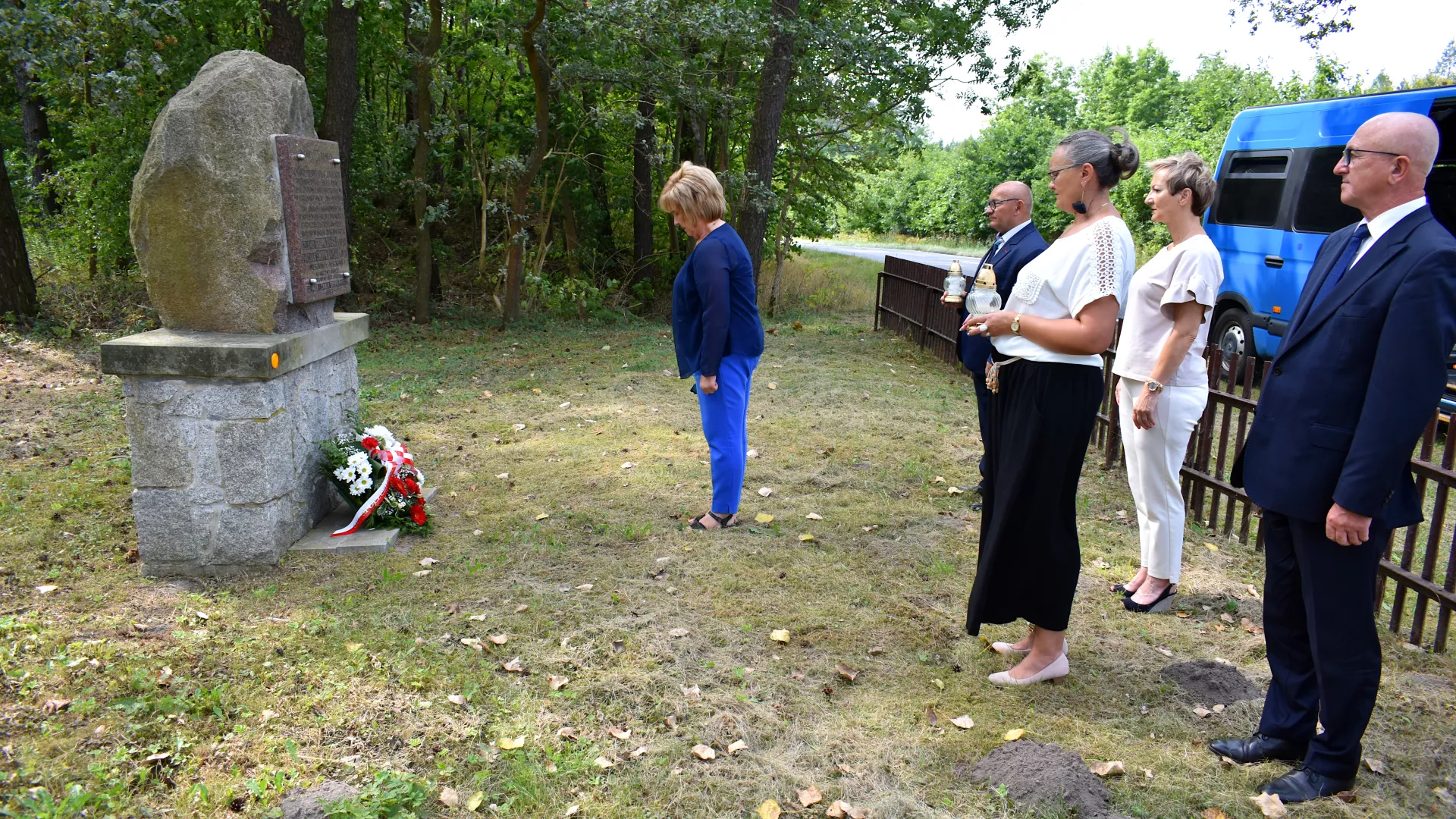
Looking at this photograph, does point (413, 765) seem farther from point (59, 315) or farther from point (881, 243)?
point (881, 243)

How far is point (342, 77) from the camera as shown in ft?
39.4

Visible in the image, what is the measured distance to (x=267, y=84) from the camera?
4699 mm

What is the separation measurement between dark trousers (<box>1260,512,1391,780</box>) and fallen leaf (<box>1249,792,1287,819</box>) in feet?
0.53

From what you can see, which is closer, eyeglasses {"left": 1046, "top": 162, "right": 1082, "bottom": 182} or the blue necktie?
the blue necktie

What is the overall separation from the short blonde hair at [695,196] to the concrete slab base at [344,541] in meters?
2.32

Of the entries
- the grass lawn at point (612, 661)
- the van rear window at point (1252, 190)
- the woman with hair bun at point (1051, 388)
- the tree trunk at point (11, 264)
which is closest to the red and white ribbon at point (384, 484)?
the grass lawn at point (612, 661)

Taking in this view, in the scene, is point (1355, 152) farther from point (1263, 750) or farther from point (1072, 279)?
point (1263, 750)

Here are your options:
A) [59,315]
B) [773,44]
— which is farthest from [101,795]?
[773,44]

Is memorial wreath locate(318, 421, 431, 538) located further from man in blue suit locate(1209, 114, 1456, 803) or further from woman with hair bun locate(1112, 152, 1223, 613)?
man in blue suit locate(1209, 114, 1456, 803)

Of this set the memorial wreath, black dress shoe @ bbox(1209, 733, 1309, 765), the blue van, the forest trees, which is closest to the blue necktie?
black dress shoe @ bbox(1209, 733, 1309, 765)

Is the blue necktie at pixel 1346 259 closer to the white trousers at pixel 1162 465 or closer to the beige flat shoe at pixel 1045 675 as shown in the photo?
the white trousers at pixel 1162 465

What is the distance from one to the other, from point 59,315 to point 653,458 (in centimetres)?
850

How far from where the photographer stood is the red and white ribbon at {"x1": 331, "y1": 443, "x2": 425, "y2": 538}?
197 inches

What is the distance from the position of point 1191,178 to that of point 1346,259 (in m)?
1.36
